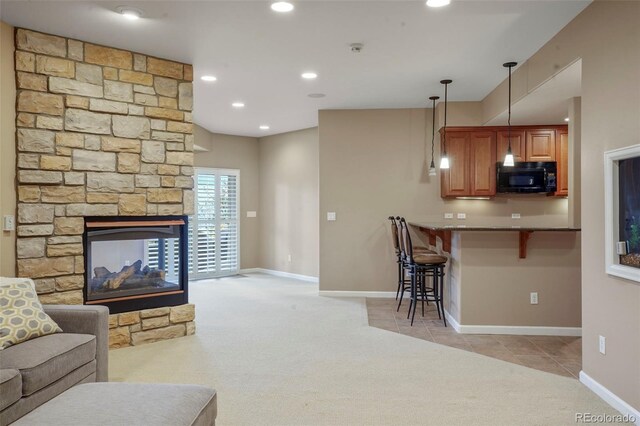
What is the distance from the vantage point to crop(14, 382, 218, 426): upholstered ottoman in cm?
173

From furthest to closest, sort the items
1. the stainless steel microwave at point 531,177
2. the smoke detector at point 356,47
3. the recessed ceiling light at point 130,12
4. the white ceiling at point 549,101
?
the stainless steel microwave at point 531,177
the smoke detector at point 356,47
the white ceiling at point 549,101
the recessed ceiling light at point 130,12

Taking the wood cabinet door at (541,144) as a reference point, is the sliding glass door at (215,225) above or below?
below

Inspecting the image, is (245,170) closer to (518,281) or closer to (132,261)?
(132,261)

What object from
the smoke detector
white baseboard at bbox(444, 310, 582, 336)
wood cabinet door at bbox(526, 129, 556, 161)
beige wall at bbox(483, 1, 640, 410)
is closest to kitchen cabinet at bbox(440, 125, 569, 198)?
wood cabinet door at bbox(526, 129, 556, 161)

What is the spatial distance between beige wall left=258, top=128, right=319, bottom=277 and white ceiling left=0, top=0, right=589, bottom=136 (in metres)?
2.61

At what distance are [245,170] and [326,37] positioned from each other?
17.5ft

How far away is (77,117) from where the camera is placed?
3.90m

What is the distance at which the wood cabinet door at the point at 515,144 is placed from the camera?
20.2ft

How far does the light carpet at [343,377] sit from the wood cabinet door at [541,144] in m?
3.38

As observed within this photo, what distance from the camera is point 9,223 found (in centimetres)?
356

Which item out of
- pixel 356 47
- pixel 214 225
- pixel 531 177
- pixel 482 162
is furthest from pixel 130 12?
pixel 214 225

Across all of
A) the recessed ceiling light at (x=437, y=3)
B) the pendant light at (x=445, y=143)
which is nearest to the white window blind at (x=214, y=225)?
the pendant light at (x=445, y=143)

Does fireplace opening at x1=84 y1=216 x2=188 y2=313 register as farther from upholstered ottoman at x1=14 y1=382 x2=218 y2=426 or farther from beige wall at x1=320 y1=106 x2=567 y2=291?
beige wall at x1=320 y1=106 x2=567 y2=291

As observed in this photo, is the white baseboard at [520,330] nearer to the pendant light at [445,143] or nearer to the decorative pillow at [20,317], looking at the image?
the pendant light at [445,143]
